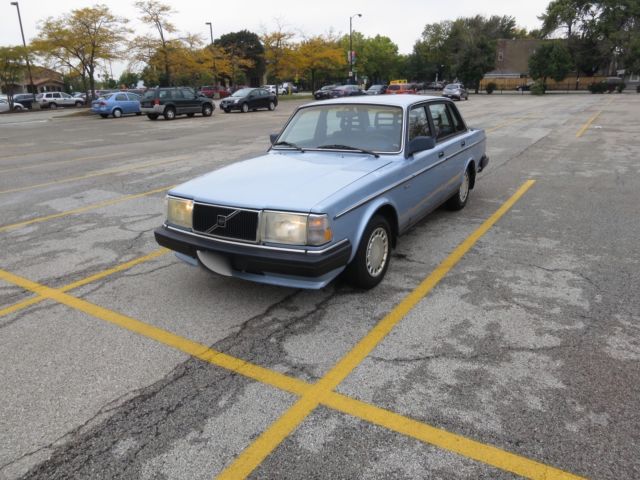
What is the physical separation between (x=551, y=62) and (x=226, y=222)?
71.1m

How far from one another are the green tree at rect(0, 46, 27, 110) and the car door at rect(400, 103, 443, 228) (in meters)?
47.2

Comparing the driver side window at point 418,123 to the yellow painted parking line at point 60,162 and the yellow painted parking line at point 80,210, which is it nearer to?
the yellow painted parking line at point 80,210

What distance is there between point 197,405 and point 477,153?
564 centimetres

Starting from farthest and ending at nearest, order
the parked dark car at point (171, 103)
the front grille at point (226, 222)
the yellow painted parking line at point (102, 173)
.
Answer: the parked dark car at point (171, 103) → the yellow painted parking line at point (102, 173) → the front grille at point (226, 222)

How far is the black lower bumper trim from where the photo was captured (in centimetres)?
354

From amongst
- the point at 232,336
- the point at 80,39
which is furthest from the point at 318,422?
the point at 80,39

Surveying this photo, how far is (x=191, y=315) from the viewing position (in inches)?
156

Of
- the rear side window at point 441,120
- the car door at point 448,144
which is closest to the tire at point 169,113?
the car door at point 448,144

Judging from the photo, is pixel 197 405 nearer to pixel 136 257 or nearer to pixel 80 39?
pixel 136 257

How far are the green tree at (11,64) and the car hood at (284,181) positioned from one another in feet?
155

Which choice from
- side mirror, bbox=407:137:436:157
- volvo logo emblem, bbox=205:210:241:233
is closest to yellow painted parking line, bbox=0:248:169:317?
volvo logo emblem, bbox=205:210:241:233

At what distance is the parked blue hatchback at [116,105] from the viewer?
1128 inches

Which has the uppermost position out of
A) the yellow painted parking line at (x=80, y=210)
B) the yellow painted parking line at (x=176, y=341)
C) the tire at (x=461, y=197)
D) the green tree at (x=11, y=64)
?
the green tree at (x=11, y=64)

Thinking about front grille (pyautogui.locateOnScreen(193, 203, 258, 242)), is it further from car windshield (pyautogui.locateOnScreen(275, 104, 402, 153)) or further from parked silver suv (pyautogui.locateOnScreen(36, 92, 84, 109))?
parked silver suv (pyautogui.locateOnScreen(36, 92, 84, 109))
